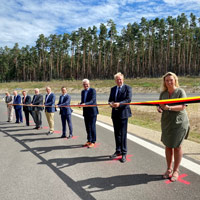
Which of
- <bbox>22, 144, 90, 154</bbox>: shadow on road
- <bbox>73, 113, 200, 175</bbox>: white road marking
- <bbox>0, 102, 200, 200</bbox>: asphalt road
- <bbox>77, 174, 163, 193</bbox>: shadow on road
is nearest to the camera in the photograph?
<bbox>0, 102, 200, 200</bbox>: asphalt road

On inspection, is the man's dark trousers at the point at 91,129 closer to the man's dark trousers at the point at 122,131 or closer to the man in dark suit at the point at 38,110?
the man's dark trousers at the point at 122,131

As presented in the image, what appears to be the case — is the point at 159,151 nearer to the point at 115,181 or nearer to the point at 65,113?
the point at 115,181

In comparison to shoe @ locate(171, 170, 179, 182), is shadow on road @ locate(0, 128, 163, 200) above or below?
below

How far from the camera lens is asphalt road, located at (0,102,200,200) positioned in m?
3.32

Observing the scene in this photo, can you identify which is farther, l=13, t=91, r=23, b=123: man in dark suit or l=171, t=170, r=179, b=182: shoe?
l=13, t=91, r=23, b=123: man in dark suit

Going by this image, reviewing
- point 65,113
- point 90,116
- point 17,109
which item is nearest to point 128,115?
point 90,116

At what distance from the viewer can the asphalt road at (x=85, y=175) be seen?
332cm

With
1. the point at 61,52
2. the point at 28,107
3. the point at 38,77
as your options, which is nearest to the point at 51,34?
the point at 61,52

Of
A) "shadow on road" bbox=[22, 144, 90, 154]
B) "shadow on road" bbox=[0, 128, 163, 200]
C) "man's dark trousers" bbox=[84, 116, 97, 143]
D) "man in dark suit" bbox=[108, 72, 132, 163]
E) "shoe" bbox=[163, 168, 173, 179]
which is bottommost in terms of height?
"shadow on road" bbox=[22, 144, 90, 154]

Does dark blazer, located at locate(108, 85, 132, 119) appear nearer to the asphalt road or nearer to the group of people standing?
the group of people standing

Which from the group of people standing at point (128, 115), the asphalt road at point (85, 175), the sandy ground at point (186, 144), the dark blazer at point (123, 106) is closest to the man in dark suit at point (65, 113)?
the group of people standing at point (128, 115)

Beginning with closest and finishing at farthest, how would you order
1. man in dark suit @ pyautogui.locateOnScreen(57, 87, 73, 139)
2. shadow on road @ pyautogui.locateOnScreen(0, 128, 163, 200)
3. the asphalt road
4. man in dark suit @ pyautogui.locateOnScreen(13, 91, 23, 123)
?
the asphalt road
shadow on road @ pyautogui.locateOnScreen(0, 128, 163, 200)
man in dark suit @ pyautogui.locateOnScreen(57, 87, 73, 139)
man in dark suit @ pyautogui.locateOnScreen(13, 91, 23, 123)

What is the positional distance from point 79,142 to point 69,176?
2.59 metres

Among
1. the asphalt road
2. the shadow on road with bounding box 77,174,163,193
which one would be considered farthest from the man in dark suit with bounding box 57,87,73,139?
the shadow on road with bounding box 77,174,163,193
